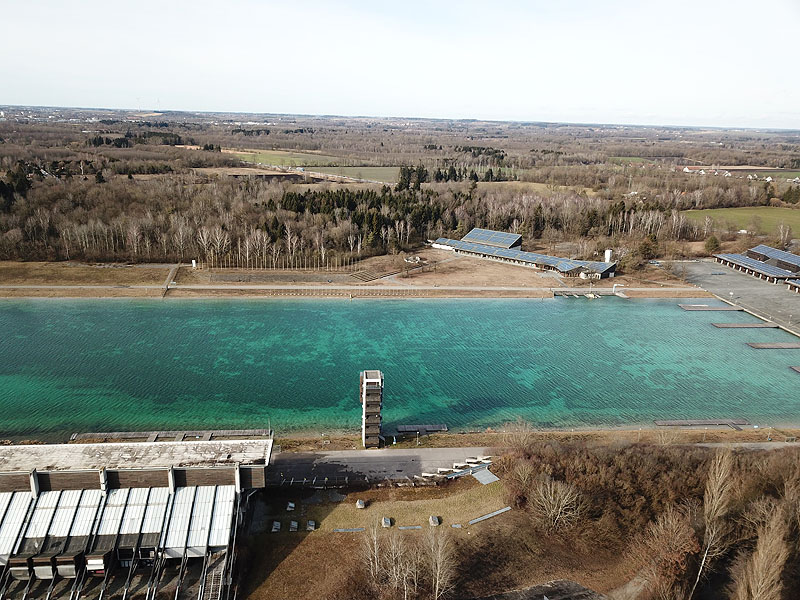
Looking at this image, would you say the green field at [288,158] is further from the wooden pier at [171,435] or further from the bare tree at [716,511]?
the bare tree at [716,511]

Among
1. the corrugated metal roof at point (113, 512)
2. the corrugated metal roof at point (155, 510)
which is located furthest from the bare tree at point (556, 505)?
the corrugated metal roof at point (113, 512)

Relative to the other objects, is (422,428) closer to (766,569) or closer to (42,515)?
(766,569)

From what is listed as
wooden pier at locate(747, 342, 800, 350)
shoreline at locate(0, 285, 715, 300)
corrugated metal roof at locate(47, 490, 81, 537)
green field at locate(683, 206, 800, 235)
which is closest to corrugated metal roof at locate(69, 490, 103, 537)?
corrugated metal roof at locate(47, 490, 81, 537)

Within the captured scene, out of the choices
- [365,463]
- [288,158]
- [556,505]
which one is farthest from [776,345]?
[288,158]

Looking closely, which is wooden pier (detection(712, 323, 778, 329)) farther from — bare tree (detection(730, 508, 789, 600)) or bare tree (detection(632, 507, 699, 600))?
bare tree (detection(632, 507, 699, 600))

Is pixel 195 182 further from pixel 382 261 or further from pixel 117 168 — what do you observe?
pixel 382 261

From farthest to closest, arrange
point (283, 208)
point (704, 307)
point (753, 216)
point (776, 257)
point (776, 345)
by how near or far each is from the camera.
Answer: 1. point (753, 216)
2. point (283, 208)
3. point (776, 257)
4. point (704, 307)
5. point (776, 345)
